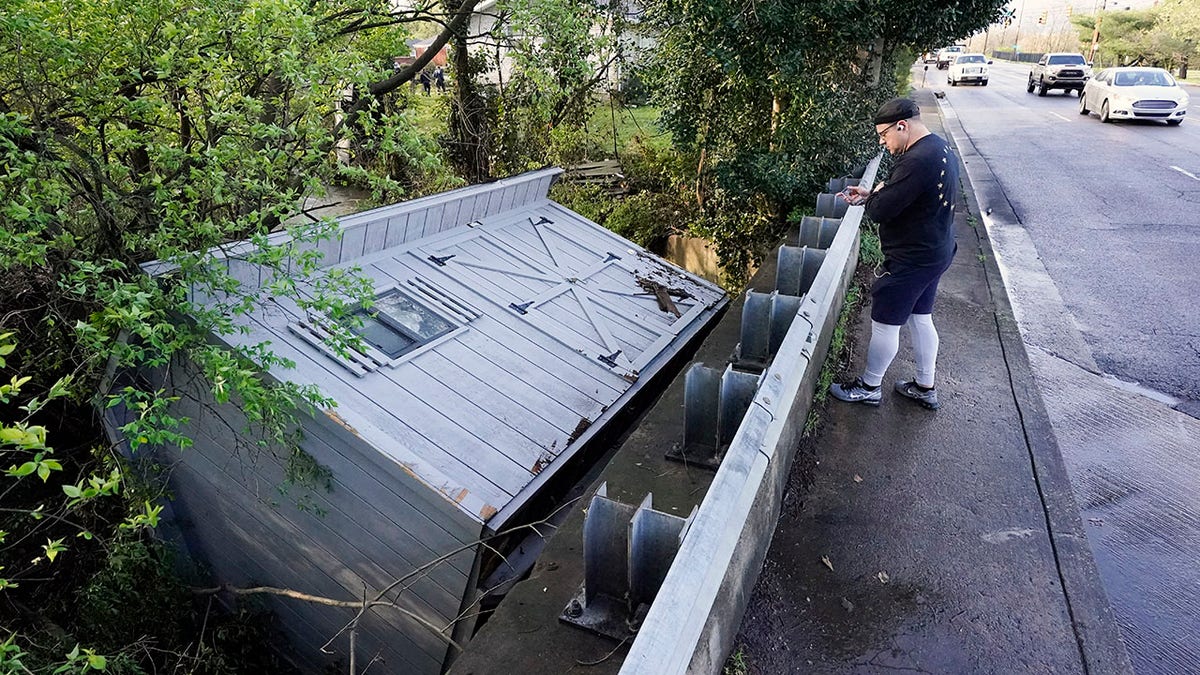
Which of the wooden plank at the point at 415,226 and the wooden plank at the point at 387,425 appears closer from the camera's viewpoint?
the wooden plank at the point at 387,425

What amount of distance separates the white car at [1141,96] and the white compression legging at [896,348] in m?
21.2

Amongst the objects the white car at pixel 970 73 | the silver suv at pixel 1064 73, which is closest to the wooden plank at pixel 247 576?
the silver suv at pixel 1064 73

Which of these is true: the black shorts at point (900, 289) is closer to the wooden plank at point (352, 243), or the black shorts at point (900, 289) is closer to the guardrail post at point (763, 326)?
the guardrail post at point (763, 326)

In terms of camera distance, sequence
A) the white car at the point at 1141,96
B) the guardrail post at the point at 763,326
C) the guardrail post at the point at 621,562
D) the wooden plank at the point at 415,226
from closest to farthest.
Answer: the guardrail post at the point at 621,562, the guardrail post at the point at 763,326, the wooden plank at the point at 415,226, the white car at the point at 1141,96

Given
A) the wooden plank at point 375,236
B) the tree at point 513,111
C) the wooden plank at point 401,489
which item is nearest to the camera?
the wooden plank at point 401,489

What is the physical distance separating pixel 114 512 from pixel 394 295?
11.2 feet

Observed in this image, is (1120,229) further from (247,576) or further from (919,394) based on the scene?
(247,576)

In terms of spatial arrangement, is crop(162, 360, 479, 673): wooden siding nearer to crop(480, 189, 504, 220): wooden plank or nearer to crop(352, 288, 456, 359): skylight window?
crop(352, 288, 456, 359): skylight window

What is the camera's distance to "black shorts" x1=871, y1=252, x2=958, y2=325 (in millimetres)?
4766

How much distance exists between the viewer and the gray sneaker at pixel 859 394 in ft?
17.1

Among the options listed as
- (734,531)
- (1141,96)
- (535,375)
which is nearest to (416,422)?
(535,375)

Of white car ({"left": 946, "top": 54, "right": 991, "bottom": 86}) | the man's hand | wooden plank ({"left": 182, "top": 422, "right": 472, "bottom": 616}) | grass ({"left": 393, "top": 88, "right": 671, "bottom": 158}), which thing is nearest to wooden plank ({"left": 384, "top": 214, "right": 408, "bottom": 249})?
wooden plank ({"left": 182, "top": 422, "right": 472, "bottom": 616})

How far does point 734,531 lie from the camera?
8.05 feet

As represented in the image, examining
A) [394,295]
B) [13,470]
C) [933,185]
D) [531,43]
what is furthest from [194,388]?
[531,43]
